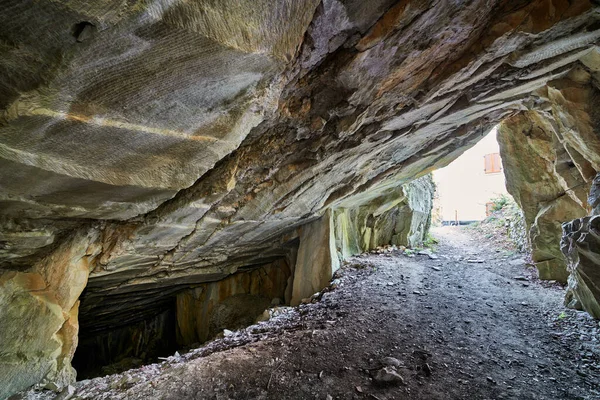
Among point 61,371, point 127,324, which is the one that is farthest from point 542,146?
point 127,324

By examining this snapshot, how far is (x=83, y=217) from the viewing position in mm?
4074

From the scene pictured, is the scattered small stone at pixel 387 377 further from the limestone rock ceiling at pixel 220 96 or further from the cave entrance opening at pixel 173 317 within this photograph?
the cave entrance opening at pixel 173 317

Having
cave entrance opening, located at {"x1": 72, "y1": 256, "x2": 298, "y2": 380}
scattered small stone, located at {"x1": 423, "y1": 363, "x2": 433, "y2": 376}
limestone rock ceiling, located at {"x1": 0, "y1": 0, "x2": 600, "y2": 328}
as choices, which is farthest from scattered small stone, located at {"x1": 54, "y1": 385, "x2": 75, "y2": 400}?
cave entrance opening, located at {"x1": 72, "y1": 256, "x2": 298, "y2": 380}

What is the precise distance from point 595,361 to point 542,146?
5.85 metres

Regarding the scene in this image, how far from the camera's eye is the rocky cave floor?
3.36 metres

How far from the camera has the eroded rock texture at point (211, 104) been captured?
2.03 m

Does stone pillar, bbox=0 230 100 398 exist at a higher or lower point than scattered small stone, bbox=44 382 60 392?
higher

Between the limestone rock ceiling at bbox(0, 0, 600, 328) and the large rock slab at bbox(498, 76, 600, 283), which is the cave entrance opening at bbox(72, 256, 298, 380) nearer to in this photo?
the limestone rock ceiling at bbox(0, 0, 600, 328)

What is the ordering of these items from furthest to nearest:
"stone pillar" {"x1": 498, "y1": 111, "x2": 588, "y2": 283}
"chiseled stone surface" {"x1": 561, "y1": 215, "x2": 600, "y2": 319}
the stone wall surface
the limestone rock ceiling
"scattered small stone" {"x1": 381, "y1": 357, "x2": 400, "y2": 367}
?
the stone wall surface < "stone pillar" {"x1": 498, "y1": 111, "x2": 588, "y2": 283} < "chiseled stone surface" {"x1": 561, "y1": 215, "x2": 600, "y2": 319} < "scattered small stone" {"x1": 381, "y1": 357, "x2": 400, "y2": 367} < the limestone rock ceiling

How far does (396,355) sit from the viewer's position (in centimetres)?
398

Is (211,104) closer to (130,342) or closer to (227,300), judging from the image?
(227,300)

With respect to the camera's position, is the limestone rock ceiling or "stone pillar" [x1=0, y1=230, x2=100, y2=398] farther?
"stone pillar" [x1=0, y1=230, x2=100, y2=398]

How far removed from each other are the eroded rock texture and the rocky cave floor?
209 cm

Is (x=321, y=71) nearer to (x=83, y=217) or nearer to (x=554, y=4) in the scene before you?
(x=554, y=4)
